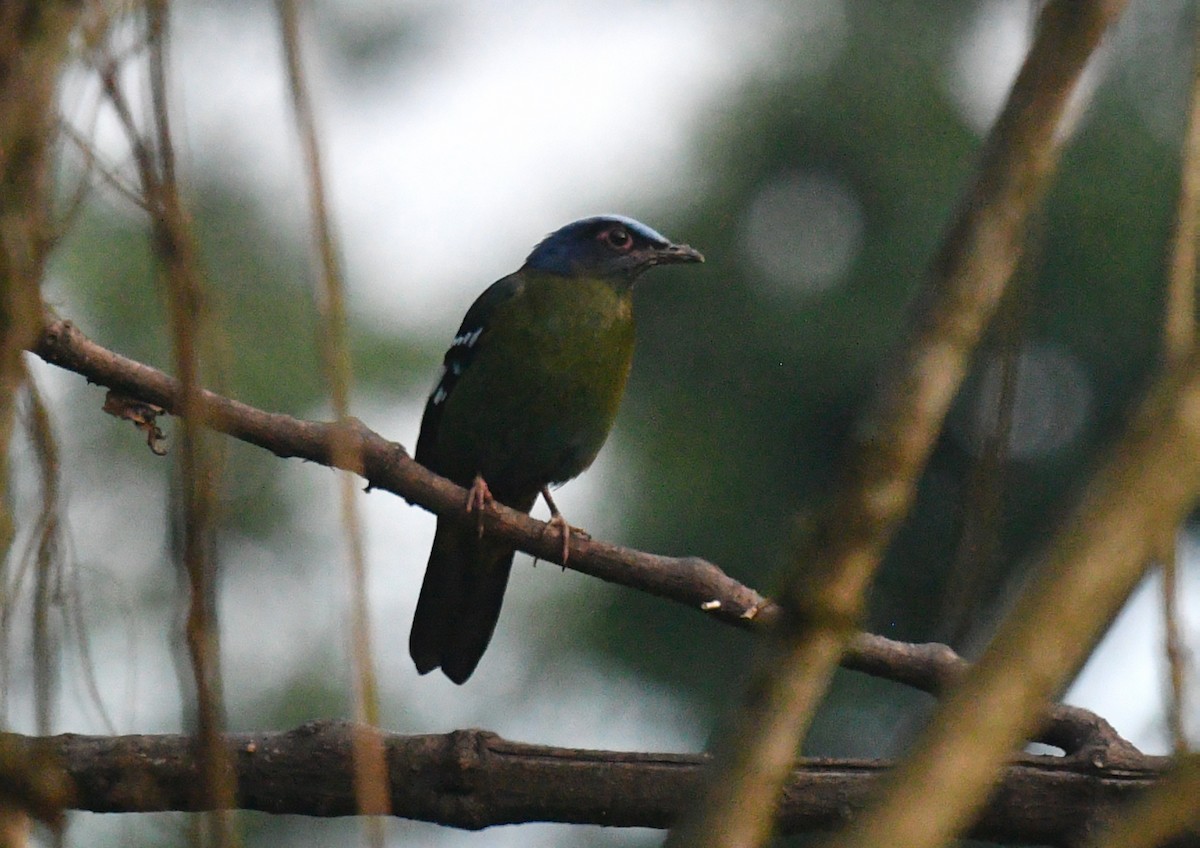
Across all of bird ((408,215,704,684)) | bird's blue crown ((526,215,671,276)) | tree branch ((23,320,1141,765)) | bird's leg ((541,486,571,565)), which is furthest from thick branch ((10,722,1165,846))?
bird's blue crown ((526,215,671,276))

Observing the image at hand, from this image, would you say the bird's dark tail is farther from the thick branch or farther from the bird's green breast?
the thick branch

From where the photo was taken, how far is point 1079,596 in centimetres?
126

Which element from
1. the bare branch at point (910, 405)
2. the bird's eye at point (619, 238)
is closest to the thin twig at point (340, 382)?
the bare branch at point (910, 405)

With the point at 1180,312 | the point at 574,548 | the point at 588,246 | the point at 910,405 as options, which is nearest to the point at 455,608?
the point at 588,246

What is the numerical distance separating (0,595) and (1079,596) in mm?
1252

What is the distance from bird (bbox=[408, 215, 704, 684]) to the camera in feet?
19.0

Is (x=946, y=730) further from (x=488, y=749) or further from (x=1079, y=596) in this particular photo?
(x=488, y=749)

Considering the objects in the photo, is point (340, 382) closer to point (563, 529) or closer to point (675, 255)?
point (563, 529)

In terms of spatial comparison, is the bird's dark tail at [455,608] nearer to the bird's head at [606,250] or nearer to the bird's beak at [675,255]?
the bird's head at [606,250]

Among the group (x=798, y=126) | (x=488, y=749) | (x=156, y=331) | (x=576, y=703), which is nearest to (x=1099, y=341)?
(x=798, y=126)

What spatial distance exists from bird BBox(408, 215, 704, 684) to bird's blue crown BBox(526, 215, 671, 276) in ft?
0.55

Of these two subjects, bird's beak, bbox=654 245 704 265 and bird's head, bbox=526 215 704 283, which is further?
bird's beak, bbox=654 245 704 265

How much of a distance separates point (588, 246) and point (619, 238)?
166mm

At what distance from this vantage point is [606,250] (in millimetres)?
6434
